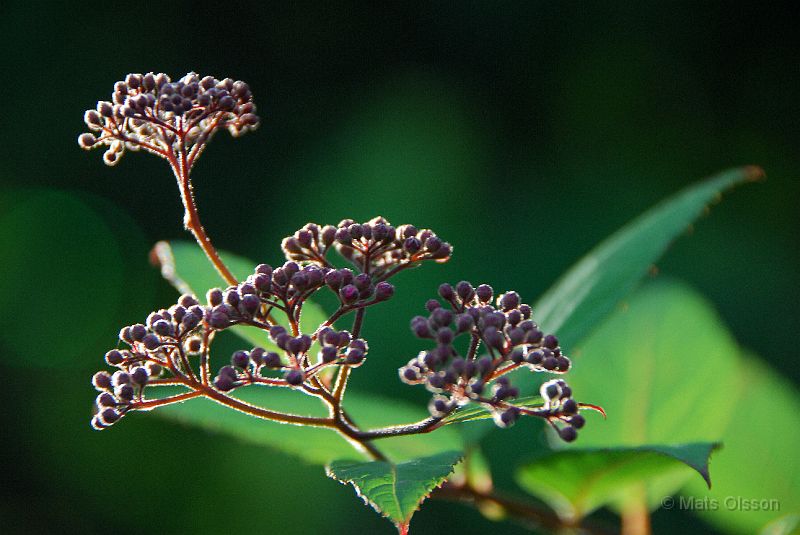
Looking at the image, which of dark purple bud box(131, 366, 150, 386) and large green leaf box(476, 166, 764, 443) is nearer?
dark purple bud box(131, 366, 150, 386)

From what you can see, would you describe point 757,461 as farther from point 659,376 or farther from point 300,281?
point 300,281

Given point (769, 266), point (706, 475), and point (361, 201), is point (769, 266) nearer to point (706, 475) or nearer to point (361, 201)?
point (361, 201)

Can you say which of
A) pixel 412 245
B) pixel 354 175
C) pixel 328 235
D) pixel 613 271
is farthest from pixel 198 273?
pixel 354 175

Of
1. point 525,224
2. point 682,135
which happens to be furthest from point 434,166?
point 682,135

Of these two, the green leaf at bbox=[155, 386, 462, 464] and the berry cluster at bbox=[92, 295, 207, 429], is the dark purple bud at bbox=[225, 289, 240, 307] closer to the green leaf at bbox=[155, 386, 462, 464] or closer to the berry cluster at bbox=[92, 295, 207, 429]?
the berry cluster at bbox=[92, 295, 207, 429]

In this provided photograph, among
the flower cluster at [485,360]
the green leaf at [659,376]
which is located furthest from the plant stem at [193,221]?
the green leaf at [659,376]

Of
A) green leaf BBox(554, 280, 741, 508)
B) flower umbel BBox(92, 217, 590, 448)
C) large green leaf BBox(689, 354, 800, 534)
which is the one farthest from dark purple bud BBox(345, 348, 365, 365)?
large green leaf BBox(689, 354, 800, 534)

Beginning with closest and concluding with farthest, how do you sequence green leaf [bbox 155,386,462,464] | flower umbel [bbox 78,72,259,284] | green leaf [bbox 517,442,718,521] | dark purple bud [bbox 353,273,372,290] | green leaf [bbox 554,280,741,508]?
1. dark purple bud [bbox 353,273,372,290]
2. flower umbel [bbox 78,72,259,284]
3. green leaf [bbox 517,442,718,521]
4. green leaf [bbox 155,386,462,464]
5. green leaf [bbox 554,280,741,508]
